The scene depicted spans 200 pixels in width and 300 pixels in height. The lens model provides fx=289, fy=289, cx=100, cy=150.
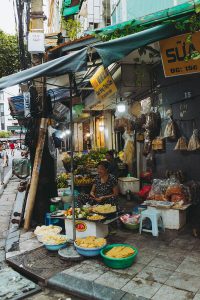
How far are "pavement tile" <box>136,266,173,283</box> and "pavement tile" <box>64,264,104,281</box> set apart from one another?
0.76 metres

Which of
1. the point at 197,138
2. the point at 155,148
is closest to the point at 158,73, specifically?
the point at 155,148

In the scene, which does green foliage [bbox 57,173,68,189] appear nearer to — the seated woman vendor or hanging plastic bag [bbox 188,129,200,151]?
the seated woman vendor

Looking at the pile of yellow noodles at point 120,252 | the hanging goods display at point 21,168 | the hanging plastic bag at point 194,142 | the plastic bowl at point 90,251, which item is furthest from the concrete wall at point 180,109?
the hanging goods display at point 21,168

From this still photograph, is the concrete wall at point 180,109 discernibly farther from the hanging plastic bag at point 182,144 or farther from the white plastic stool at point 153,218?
the white plastic stool at point 153,218

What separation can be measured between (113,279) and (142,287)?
55 centimetres

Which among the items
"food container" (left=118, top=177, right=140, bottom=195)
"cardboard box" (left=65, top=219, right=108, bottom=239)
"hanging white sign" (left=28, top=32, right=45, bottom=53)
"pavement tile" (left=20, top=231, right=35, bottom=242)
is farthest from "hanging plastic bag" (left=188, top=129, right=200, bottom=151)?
"hanging white sign" (left=28, top=32, right=45, bottom=53)

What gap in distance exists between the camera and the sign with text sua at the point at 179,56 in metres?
6.21

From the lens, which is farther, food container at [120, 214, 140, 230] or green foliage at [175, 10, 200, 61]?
food container at [120, 214, 140, 230]

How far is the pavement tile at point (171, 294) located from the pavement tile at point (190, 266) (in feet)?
2.22

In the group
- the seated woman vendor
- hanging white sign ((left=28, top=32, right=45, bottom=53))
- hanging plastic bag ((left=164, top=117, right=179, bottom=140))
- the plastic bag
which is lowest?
the seated woman vendor

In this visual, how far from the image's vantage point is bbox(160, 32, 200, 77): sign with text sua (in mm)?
6214

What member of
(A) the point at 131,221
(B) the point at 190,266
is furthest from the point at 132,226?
(B) the point at 190,266

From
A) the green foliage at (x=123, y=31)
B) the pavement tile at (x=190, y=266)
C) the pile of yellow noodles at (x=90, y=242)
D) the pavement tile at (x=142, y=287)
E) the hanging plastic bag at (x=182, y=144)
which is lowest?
the pavement tile at (x=142, y=287)

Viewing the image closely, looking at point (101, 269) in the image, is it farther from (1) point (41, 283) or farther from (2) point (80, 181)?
(2) point (80, 181)
